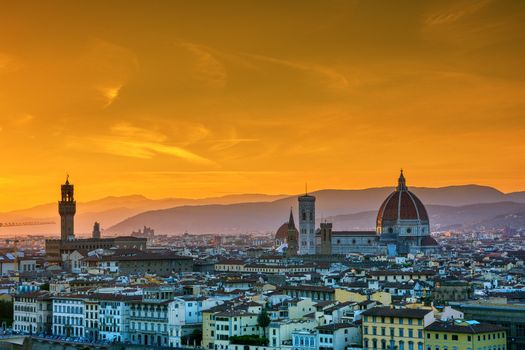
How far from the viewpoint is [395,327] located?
62.4 meters

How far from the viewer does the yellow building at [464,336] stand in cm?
5759

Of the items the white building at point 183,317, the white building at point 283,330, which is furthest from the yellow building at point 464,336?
the white building at point 183,317

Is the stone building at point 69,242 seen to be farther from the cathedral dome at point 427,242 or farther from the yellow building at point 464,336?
the yellow building at point 464,336

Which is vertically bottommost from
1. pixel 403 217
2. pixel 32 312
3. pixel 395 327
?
pixel 32 312

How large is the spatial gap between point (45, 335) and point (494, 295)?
34462mm

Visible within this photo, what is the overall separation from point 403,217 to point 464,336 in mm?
117862

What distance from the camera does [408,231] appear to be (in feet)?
571

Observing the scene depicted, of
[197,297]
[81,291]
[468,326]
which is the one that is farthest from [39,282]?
[468,326]

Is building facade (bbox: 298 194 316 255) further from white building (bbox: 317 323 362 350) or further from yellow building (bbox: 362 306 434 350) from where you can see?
yellow building (bbox: 362 306 434 350)

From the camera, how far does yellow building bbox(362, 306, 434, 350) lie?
6100cm

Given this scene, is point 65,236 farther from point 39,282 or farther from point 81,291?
point 81,291

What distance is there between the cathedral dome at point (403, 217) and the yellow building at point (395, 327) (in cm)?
11024

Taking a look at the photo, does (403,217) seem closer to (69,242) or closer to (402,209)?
(402,209)

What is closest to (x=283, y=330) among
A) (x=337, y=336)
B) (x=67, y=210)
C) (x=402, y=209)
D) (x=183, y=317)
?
(x=337, y=336)
